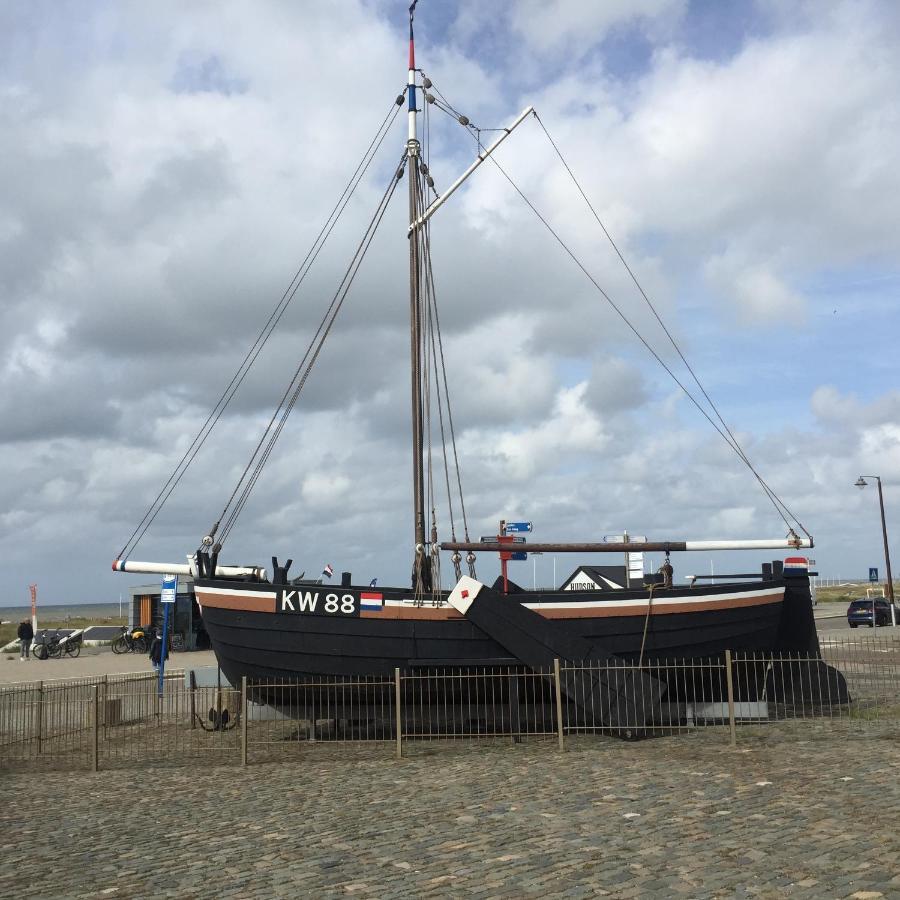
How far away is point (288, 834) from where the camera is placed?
29.5 feet

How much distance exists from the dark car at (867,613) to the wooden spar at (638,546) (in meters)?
29.6

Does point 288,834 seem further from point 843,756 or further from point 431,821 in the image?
point 843,756

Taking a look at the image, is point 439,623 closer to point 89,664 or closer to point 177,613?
point 89,664

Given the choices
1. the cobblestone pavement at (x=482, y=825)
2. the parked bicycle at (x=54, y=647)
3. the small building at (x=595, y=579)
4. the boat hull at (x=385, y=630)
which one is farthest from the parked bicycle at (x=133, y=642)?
the cobblestone pavement at (x=482, y=825)

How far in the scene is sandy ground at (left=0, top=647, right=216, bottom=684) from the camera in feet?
94.7

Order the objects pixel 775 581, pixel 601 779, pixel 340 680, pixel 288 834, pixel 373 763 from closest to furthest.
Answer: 1. pixel 288 834
2. pixel 601 779
3. pixel 373 763
4. pixel 340 680
5. pixel 775 581

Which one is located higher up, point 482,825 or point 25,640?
point 25,640

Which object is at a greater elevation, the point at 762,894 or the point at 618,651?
the point at 618,651

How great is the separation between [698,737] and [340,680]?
19.4 ft

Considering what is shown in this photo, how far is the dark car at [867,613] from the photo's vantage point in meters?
44.6

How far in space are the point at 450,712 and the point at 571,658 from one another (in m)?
2.41

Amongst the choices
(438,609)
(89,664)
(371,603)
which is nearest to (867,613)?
(89,664)

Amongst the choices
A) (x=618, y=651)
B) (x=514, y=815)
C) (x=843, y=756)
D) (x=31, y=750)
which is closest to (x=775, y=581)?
(x=618, y=651)

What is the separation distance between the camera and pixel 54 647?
3675 cm
